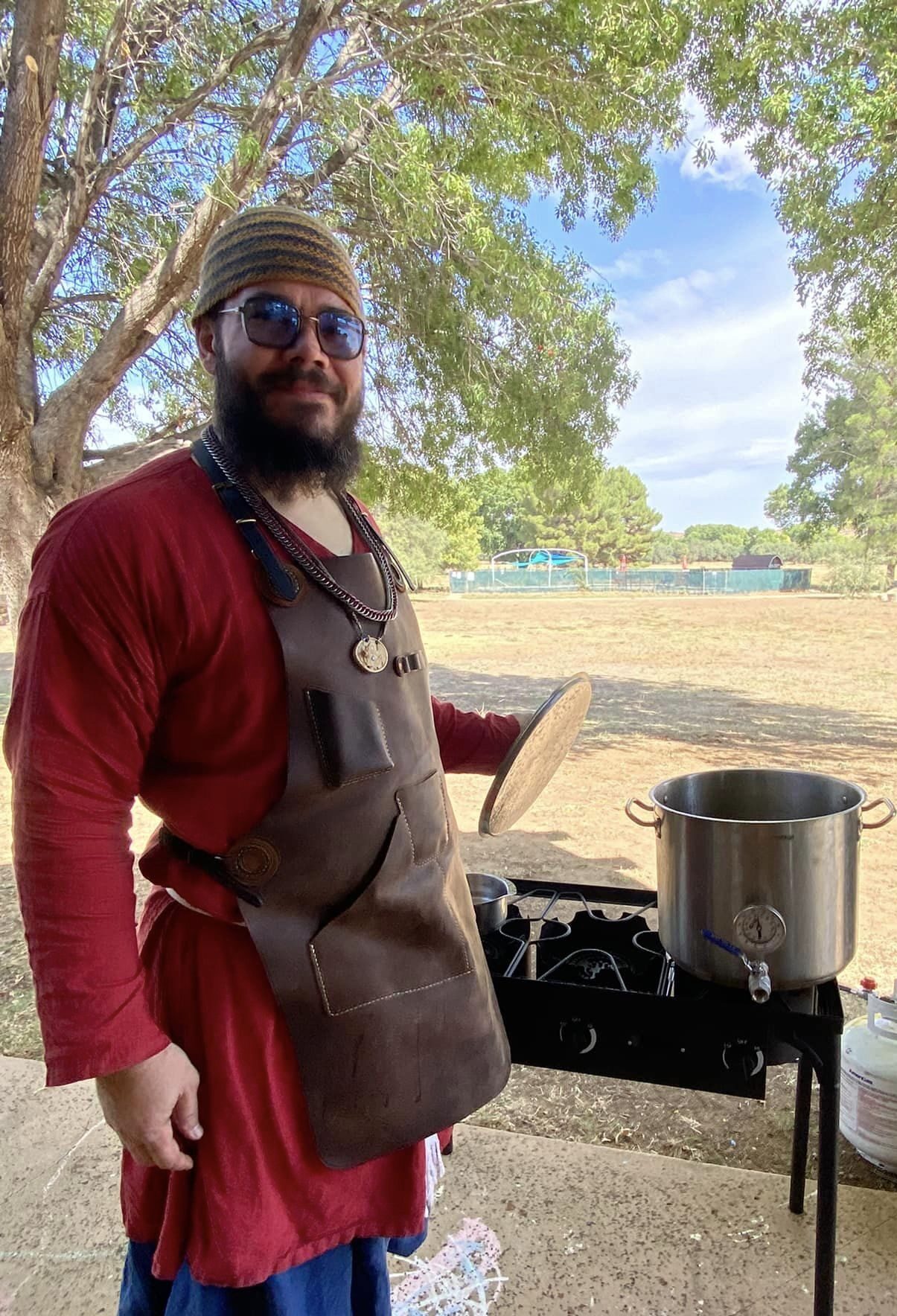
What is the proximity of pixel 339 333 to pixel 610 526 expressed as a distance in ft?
182

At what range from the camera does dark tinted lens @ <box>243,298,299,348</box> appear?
115cm

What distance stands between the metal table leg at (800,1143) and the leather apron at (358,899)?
3.70 feet

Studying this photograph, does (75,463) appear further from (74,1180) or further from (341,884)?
(341,884)

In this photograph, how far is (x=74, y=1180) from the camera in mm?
2209

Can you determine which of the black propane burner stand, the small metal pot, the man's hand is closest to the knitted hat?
the man's hand

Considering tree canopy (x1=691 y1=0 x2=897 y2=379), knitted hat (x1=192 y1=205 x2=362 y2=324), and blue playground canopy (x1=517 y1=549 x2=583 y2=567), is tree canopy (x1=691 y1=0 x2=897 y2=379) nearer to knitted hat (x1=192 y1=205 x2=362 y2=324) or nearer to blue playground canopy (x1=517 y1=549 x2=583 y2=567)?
knitted hat (x1=192 y1=205 x2=362 y2=324)

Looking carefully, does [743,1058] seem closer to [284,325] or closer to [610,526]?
[284,325]

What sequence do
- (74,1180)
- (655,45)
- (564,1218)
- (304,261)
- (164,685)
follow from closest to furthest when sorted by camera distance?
(164,685) → (304,261) → (564,1218) → (74,1180) → (655,45)

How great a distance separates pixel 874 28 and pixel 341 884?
4962mm

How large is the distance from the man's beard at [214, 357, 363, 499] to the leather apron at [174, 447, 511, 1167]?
0.15m

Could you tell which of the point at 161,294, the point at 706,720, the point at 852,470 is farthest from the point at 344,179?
the point at 852,470

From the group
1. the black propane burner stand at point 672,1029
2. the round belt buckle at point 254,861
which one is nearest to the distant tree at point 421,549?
the black propane burner stand at point 672,1029

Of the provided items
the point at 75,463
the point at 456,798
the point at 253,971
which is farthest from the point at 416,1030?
the point at 456,798

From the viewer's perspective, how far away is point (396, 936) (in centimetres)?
115
